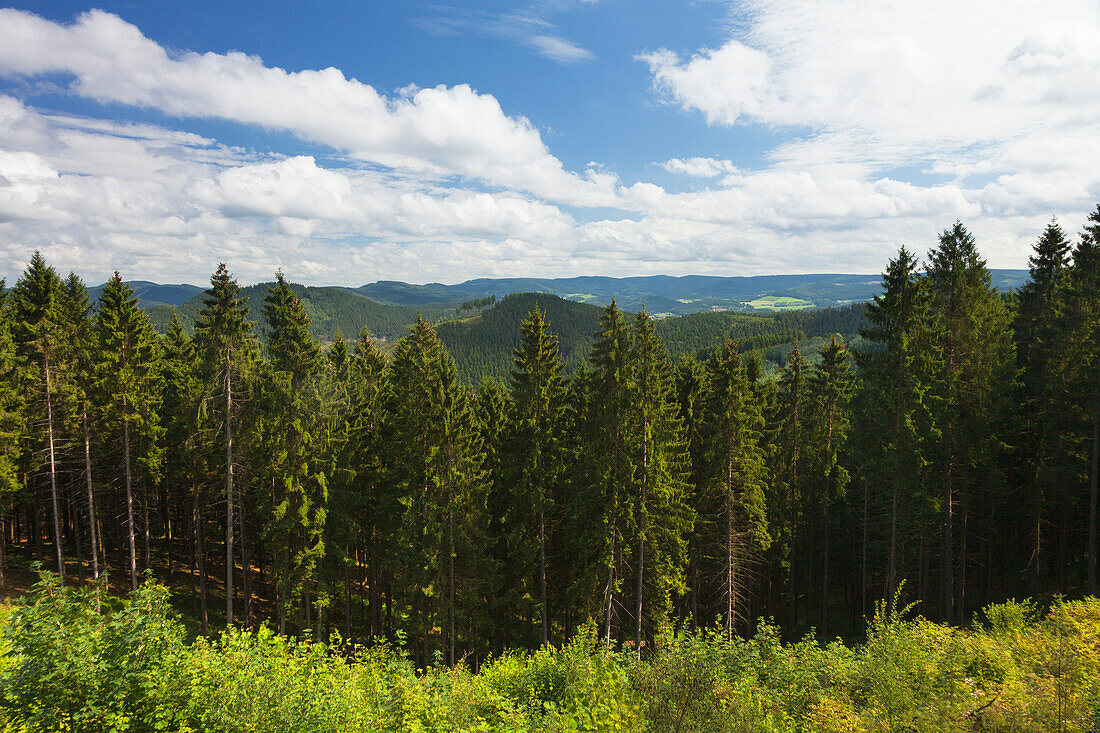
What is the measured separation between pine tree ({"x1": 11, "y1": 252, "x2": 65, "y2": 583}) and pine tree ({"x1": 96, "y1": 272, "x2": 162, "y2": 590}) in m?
1.78

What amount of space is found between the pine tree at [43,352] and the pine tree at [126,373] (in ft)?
5.85

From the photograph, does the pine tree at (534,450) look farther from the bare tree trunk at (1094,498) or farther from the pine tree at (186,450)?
the bare tree trunk at (1094,498)

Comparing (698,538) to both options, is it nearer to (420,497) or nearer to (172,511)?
(420,497)

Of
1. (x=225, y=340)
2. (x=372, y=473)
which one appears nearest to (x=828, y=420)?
(x=372, y=473)

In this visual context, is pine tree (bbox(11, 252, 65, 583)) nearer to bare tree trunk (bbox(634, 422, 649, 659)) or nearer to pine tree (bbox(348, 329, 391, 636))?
pine tree (bbox(348, 329, 391, 636))

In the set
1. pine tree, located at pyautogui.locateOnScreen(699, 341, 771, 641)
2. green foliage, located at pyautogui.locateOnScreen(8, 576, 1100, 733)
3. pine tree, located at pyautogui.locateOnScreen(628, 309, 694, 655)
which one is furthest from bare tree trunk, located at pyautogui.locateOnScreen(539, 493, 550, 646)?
green foliage, located at pyautogui.locateOnScreen(8, 576, 1100, 733)

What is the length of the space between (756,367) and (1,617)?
32823mm

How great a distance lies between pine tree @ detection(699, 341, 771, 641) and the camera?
24703 millimetres

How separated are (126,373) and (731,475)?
1139 inches

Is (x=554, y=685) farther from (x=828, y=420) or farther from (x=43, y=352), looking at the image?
(x=43, y=352)

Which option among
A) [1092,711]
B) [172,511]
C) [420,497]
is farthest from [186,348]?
[1092,711]

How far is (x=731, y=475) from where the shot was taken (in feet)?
81.6

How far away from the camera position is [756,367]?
3219 centimetres

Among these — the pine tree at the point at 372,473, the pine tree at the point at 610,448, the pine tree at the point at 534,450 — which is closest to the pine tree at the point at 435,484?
the pine tree at the point at 534,450
